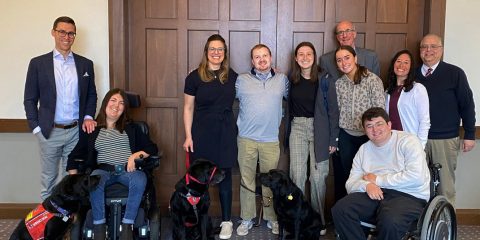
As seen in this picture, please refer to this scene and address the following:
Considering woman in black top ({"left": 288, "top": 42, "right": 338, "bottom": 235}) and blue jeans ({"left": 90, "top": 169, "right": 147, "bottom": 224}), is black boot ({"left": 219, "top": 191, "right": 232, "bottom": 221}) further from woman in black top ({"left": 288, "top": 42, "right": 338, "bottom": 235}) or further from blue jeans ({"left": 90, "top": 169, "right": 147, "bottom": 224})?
blue jeans ({"left": 90, "top": 169, "right": 147, "bottom": 224})

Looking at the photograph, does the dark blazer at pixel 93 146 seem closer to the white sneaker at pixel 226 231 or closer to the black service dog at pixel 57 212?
the black service dog at pixel 57 212

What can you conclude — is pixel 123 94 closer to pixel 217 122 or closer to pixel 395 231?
pixel 217 122

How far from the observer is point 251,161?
3096mm

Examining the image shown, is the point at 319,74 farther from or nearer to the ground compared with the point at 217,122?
farther from the ground

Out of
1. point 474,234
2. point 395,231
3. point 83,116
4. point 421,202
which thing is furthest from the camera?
point 474,234

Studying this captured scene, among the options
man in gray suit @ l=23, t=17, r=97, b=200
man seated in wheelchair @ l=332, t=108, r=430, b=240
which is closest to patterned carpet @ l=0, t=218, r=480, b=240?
man in gray suit @ l=23, t=17, r=97, b=200

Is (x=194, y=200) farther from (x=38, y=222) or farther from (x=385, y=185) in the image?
(x=385, y=185)

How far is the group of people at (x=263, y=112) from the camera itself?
2.87 m

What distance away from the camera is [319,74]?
3.04 m

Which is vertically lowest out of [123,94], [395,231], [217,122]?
[395,231]

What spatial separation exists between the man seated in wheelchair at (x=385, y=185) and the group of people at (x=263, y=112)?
13.1 inches

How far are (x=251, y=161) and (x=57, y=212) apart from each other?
131 centimetres

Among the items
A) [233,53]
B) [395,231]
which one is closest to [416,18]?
[233,53]

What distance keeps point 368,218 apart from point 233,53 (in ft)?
5.74
